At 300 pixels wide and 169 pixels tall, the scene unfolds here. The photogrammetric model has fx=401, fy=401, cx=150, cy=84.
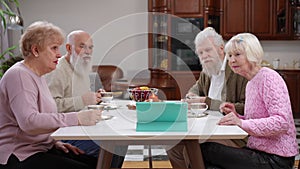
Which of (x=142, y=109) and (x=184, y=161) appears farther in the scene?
(x=184, y=161)

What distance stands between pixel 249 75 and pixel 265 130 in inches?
14.0

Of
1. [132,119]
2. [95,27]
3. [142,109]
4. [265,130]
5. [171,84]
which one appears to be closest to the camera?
[142,109]

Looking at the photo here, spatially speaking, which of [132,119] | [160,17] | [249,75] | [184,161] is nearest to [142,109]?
[132,119]

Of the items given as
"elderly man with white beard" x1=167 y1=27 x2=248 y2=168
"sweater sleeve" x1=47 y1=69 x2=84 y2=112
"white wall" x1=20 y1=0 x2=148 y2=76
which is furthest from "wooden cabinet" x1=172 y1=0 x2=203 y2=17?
"sweater sleeve" x1=47 y1=69 x2=84 y2=112

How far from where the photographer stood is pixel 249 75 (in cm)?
213

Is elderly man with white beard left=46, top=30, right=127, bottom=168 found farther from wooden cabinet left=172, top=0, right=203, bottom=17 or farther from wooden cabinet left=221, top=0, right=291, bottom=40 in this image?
wooden cabinet left=221, top=0, right=291, bottom=40

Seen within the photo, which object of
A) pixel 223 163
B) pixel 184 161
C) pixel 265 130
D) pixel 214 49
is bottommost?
pixel 184 161

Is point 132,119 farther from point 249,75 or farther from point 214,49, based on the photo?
point 214,49

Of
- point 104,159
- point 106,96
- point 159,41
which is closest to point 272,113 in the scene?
point 104,159

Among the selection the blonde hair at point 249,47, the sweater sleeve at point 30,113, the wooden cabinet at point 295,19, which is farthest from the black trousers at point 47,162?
the wooden cabinet at point 295,19

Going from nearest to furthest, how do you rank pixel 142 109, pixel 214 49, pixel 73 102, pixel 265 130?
1. pixel 142 109
2. pixel 265 130
3. pixel 73 102
4. pixel 214 49

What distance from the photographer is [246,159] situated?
77.3 inches

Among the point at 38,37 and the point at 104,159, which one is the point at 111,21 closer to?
the point at 38,37

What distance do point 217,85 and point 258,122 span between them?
2.80ft
